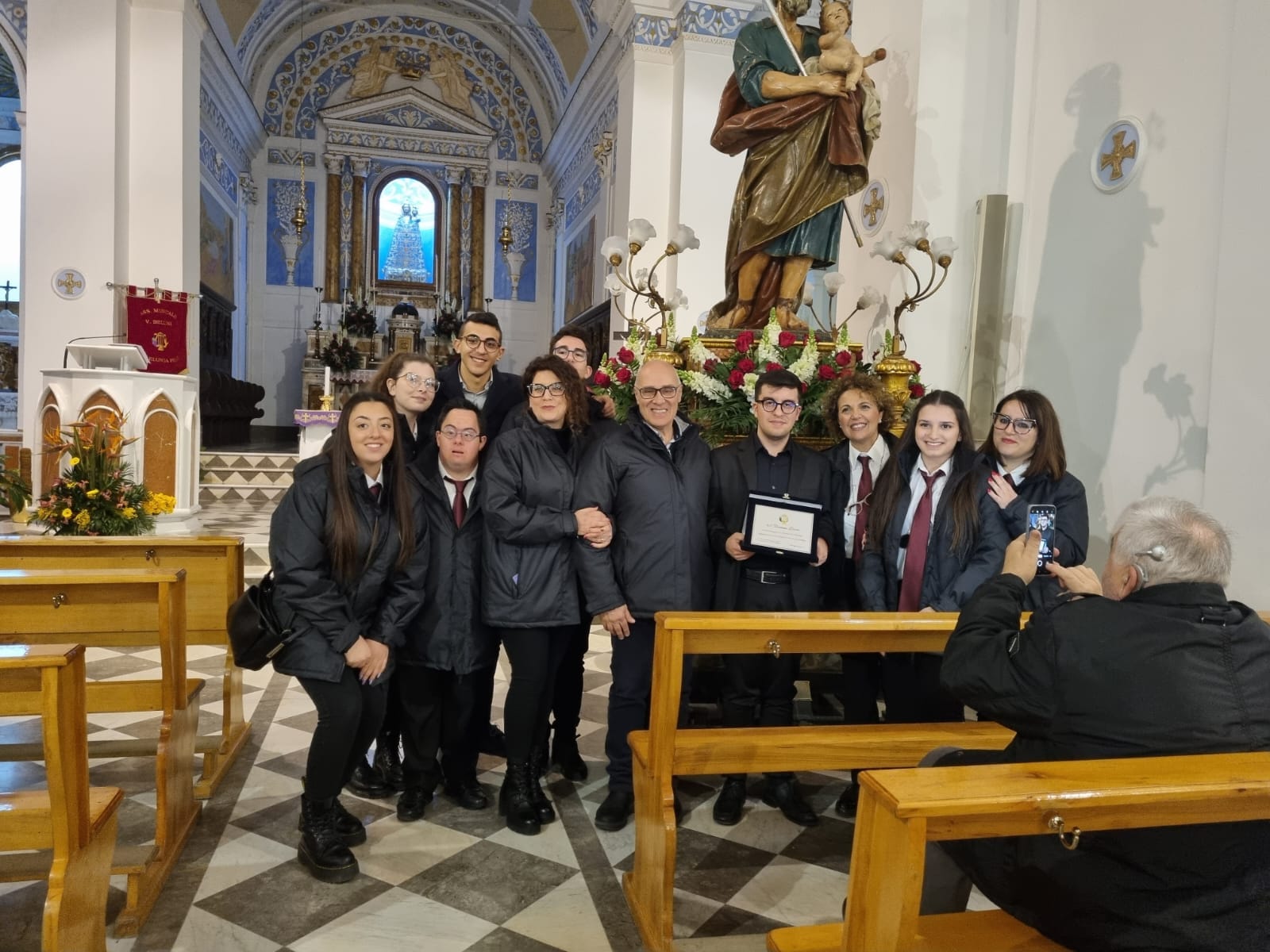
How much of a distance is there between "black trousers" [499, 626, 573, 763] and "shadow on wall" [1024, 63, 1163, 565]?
3.44 m

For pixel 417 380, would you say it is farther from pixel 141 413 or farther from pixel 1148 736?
pixel 141 413

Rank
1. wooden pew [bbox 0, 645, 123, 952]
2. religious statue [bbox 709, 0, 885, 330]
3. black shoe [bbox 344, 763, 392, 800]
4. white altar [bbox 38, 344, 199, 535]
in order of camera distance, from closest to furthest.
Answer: wooden pew [bbox 0, 645, 123, 952] → black shoe [bbox 344, 763, 392, 800] → religious statue [bbox 709, 0, 885, 330] → white altar [bbox 38, 344, 199, 535]

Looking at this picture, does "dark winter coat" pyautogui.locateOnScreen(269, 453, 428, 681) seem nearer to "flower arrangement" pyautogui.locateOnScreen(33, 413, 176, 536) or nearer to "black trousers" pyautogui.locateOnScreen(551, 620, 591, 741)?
"black trousers" pyautogui.locateOnScreen(551, 620, 591, 741)

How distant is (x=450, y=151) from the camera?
17.8m

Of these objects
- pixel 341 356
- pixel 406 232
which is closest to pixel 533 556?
pixel 341 356

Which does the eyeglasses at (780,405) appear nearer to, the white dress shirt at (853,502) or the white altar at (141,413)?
the white dress shirt at (853,502)

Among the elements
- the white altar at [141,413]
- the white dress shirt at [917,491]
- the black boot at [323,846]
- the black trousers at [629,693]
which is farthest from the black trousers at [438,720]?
the white altar at [141,413]

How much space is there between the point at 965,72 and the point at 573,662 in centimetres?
470

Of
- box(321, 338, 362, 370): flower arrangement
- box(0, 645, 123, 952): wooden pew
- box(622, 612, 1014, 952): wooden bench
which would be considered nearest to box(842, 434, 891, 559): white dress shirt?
box(622, 612, 1014, 952): wooden bench

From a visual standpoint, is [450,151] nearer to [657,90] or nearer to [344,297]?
[344,297]

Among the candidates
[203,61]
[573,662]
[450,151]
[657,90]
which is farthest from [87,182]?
[450,151]

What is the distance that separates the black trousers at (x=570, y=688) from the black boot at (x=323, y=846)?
2.94 feet

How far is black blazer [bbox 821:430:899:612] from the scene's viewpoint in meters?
3.23

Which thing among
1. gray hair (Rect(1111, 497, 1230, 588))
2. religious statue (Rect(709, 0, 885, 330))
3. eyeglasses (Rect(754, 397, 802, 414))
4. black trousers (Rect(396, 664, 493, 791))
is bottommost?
black trousers (Rect(396, 664, 493, 791))
